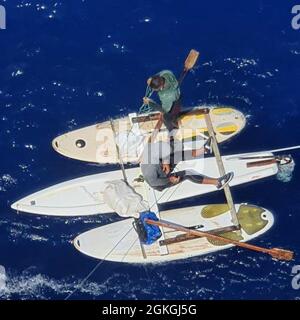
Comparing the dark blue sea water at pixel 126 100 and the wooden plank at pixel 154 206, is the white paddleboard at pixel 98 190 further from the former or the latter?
the dark blue sea water at pixel 126 100

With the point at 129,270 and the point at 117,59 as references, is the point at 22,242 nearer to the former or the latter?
the point at 129,270

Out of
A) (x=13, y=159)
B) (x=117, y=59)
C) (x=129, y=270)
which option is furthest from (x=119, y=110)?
(x=129, y=270)

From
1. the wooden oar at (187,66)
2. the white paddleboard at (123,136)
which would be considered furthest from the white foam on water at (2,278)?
the wooden oar at (187,66)

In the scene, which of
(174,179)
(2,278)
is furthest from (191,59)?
(2,278)

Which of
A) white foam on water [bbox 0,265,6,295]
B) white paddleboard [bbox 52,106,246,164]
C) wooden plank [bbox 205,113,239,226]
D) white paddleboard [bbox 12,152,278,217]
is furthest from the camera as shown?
white paddleboard [bbox 52,106,246,164]

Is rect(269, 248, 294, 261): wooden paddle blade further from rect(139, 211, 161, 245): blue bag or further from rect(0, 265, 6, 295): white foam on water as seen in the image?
rect(0, 265, 6, 295): white foam on water

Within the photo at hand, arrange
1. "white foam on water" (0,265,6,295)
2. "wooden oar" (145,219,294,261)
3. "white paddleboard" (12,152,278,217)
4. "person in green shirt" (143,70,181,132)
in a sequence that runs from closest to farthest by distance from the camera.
Answer: "person in green shirt" (143,70,181,132) < "wooden oar" (145,219,294,261) < "white foam on water" (0,265,6,295) < "white paddleboard" (12,152,278,217)

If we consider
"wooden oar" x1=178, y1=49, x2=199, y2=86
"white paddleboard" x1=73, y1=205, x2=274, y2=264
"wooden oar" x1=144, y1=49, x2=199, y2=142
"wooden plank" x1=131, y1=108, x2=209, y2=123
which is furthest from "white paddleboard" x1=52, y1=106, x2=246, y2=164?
"white paddleboard" x1=73, y1=205, x2=274, y2=264
